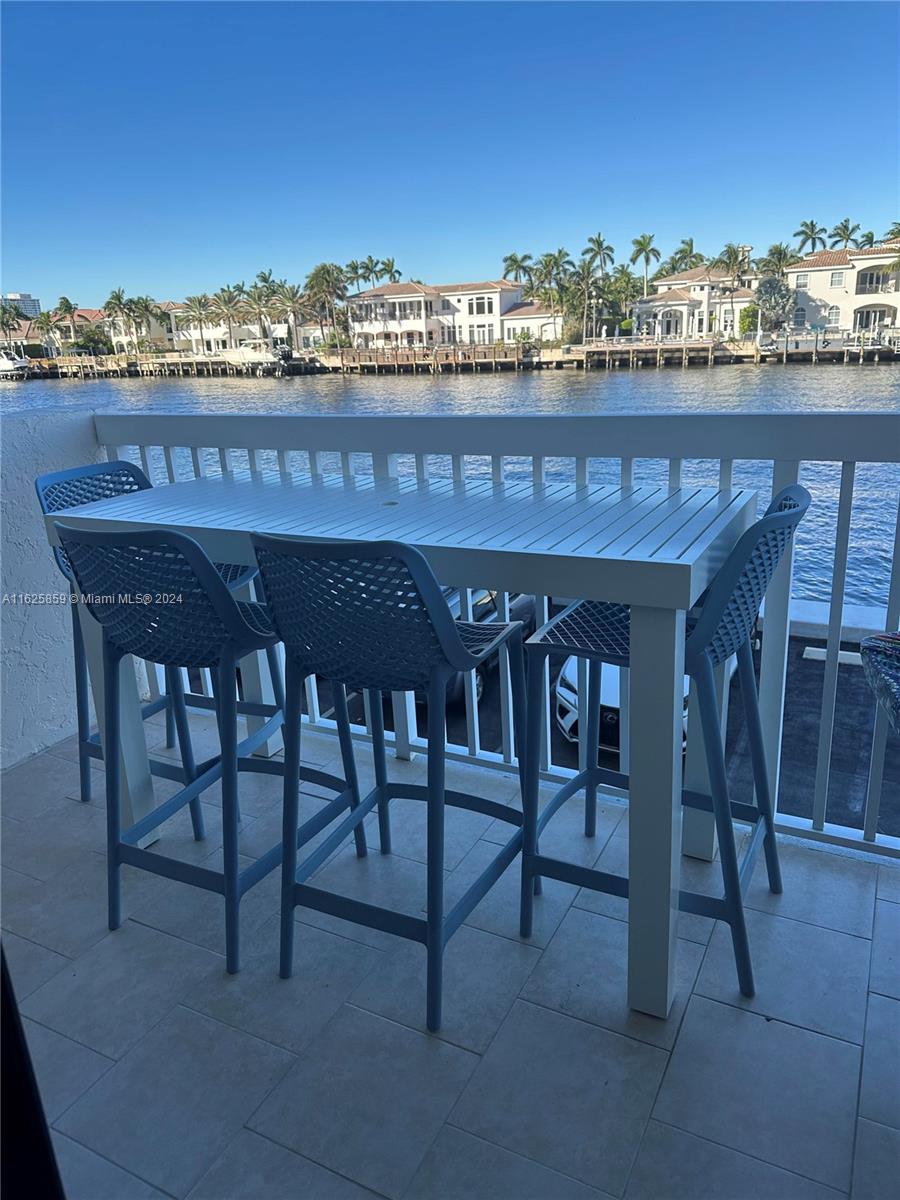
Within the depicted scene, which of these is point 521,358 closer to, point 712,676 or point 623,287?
point 623,287

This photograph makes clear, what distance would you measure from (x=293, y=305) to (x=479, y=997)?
8.14 meters

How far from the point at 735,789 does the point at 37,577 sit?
909 centimetres

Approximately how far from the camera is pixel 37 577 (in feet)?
9.47

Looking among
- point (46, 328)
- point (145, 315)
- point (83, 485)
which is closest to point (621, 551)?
point (83, 485)

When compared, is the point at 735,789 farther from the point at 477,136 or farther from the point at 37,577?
the point at 477,136

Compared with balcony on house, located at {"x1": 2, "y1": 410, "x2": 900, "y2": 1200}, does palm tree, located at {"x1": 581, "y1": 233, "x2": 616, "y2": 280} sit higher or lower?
higher

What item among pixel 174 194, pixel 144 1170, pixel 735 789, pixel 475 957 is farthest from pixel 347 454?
pixel 174 194

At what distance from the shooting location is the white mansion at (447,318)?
7566 millimetres

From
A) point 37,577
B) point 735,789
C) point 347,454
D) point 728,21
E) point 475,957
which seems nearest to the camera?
point 475,957

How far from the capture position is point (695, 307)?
8086 mm

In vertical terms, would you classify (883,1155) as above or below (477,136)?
below

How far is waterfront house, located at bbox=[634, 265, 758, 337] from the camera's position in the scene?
7.88 metres

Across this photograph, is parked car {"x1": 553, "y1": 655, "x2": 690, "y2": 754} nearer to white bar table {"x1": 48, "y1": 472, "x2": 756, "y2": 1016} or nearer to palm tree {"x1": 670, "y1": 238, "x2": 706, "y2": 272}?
palm tree {"x1": 670, "y1": 238, "x2": 706, "y2": 272}

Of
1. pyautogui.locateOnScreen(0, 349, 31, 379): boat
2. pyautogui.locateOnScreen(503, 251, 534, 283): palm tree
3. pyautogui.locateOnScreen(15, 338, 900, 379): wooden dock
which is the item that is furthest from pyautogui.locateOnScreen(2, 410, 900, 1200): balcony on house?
pyautogui.locateOnScreen(503, 251, 534, 283): palm tree
